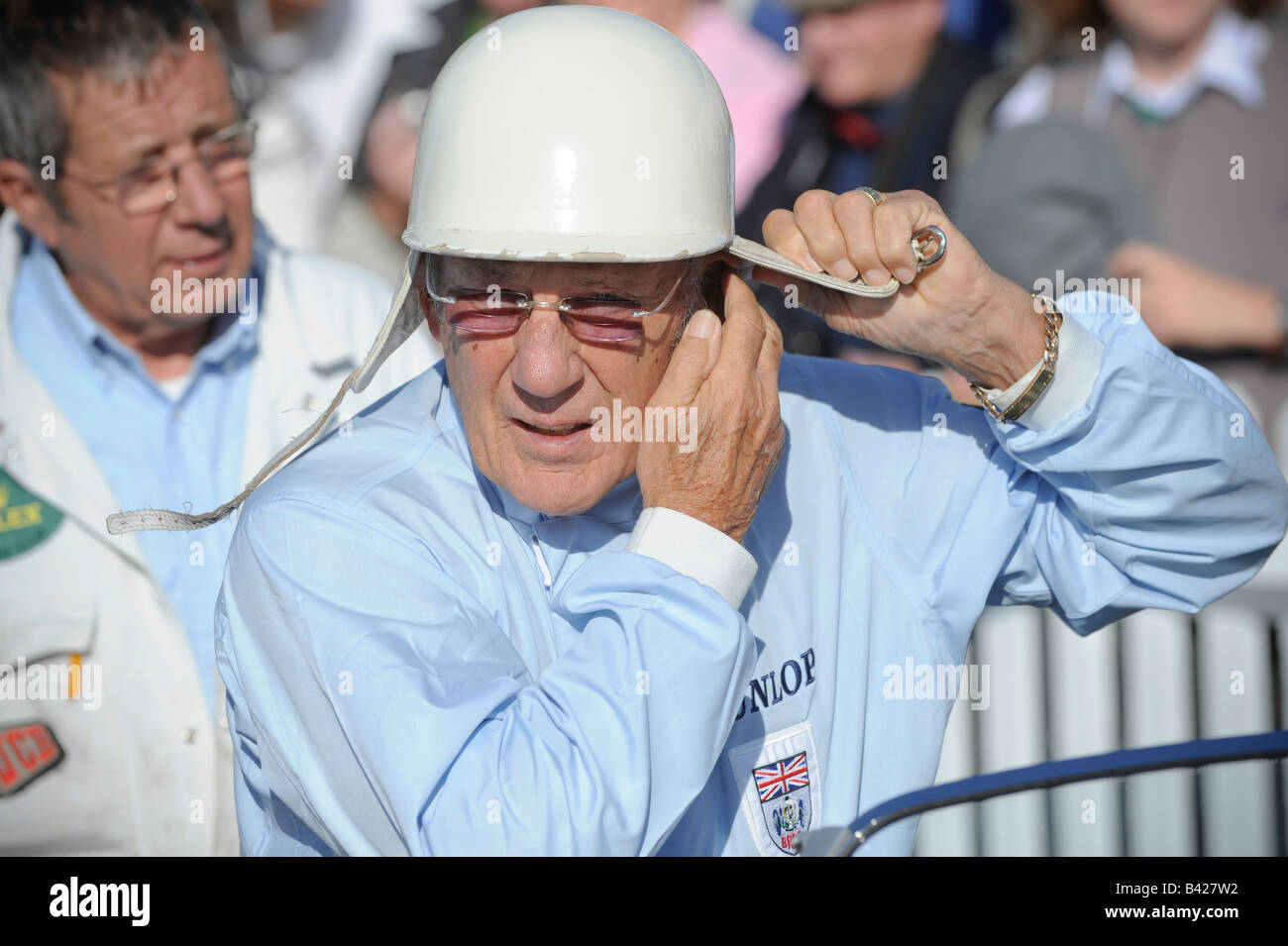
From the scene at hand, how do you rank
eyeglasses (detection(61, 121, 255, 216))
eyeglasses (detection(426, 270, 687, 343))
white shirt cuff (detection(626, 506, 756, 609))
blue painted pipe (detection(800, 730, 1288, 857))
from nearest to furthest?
1. blue painted pipe (detection(800, 730, 1288, 857))
2. white shirt cuff (detection(626, 506, 756, 609))
3. eyeglasses (detection(426, 270, 687, 343))
4. eyeglasses (detection(61, 121, 255, 216))

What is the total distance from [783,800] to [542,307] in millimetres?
857

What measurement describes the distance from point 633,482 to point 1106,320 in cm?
86

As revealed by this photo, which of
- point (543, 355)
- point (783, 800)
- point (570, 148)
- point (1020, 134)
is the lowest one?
point (783, 800)

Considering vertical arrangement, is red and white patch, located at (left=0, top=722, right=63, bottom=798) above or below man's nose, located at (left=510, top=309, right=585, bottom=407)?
below

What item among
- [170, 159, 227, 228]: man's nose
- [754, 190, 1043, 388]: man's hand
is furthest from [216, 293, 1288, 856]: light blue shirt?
[170, 159, 227, 228]: man's nose

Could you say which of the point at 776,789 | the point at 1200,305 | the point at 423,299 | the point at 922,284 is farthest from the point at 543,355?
the point at 1200,305

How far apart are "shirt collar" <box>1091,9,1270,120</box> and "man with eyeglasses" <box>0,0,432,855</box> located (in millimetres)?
2682

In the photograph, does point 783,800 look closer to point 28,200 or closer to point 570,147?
point 570,147

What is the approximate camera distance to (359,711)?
6.30ft

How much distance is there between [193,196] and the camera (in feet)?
13.2

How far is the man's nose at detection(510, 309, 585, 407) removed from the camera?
2.09 metres

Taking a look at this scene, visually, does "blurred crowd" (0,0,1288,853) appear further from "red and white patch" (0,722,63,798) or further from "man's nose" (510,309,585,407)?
"man's nose" (510,309,585,407)

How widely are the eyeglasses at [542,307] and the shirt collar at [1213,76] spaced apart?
11.3 ft

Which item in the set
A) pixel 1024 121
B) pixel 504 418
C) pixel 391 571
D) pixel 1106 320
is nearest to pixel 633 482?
pixel 504 418
